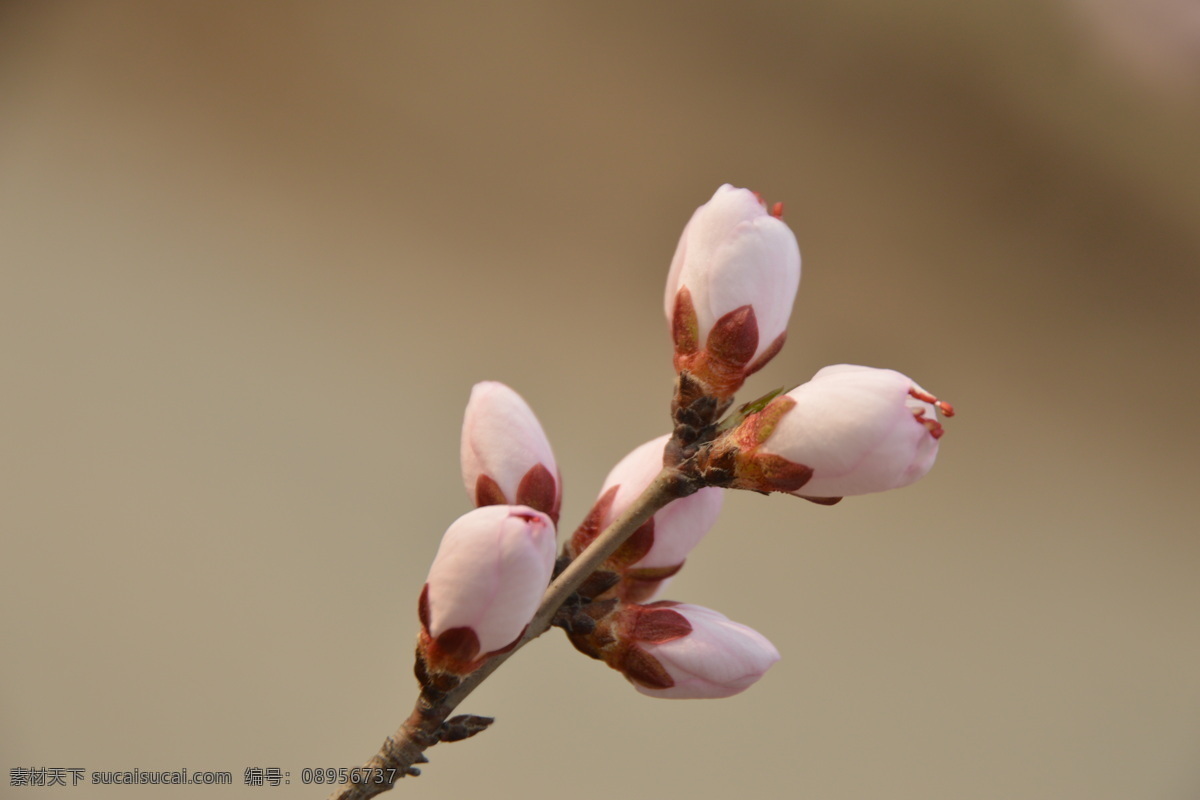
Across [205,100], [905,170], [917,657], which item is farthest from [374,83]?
[917,657]

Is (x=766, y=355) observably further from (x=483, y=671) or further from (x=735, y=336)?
(x=483, y=671)

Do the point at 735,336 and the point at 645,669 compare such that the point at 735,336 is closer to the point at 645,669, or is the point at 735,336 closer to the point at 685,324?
the point at 685,324

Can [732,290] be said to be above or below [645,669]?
above

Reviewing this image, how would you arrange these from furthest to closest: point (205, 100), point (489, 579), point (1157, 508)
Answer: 1. point (1157, 508)
2. point (205, 100)
3. point (489, 579)

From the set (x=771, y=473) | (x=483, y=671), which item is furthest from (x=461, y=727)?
(x=771, y=473)

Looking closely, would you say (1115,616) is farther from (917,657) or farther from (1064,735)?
(917,657)

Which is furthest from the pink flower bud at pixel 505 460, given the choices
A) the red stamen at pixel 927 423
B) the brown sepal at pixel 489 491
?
the red stamen at pixel 927 423
